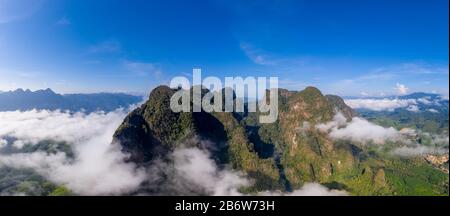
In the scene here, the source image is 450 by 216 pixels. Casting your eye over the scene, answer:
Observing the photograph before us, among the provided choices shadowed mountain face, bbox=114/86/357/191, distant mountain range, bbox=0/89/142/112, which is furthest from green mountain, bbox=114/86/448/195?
distant mountain range, bbox=0/89/142/112

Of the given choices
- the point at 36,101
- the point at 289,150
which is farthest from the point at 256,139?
the point at 36,101

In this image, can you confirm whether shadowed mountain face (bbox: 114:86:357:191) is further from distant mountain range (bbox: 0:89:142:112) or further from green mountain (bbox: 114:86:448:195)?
distant mountain range (bbox: 0:89:142:112)

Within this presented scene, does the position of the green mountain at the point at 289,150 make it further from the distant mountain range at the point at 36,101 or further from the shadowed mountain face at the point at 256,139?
the distant mountain range at the point at 36,101

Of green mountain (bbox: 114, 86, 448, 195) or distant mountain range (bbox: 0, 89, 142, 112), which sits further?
distant mountain range (bbox: 0, 89, 142, 112)

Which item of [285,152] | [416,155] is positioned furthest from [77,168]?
[416,155]

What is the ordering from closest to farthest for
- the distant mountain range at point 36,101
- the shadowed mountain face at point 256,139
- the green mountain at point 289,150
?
the shadowed mountain face at point 256,139 → the green mountain at point 289,150 → the distant mountain range at point 36,101

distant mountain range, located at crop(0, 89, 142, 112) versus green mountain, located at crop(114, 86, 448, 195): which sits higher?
distant mountain range, located at crop(0, 89, 142, 112)

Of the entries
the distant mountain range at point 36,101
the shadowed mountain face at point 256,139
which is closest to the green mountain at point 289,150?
the shadowed mountain face at point 256,139

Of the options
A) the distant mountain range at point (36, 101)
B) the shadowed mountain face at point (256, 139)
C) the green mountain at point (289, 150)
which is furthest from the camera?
the distant mountain range at point (36, 101)
